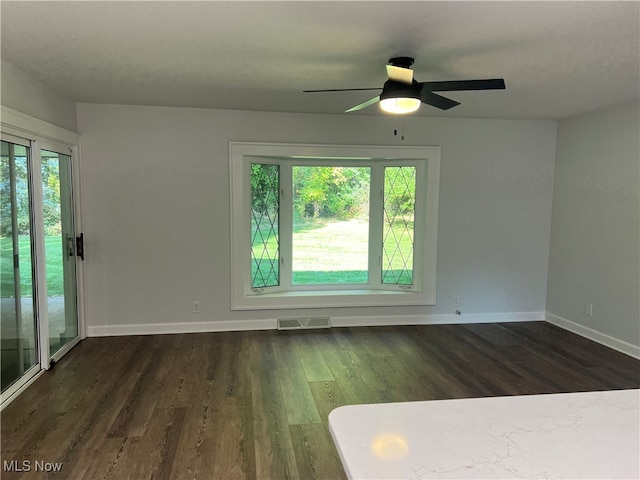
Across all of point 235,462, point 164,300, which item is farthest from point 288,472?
point 164,300

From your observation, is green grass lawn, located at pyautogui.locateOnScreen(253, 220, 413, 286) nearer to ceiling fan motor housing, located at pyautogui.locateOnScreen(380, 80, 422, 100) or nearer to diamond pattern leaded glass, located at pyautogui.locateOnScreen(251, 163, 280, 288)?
diamond pattern leaded glass, located at pyautogui.locateOnScreen(251, 163, 280, 288)

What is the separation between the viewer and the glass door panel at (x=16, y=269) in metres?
Result: 3.08

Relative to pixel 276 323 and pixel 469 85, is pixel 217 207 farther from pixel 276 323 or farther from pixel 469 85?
pixel 469 85

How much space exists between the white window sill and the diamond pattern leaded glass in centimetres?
25

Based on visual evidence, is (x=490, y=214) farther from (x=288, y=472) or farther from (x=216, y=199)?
(x=288, y=472)

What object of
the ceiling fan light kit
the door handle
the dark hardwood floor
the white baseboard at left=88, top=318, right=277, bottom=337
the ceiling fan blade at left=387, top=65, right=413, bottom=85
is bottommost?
the dark hardwood floor

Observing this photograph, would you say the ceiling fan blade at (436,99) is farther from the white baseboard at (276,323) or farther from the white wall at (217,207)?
the white baseboard at (276,323)

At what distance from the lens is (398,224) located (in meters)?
5.15

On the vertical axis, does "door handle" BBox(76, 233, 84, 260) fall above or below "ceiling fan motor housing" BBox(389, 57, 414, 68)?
below

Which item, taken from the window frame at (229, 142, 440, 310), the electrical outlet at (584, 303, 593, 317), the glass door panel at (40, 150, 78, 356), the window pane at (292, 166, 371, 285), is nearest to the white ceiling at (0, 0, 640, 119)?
the glass door panel at (40, 150, 78, 356)

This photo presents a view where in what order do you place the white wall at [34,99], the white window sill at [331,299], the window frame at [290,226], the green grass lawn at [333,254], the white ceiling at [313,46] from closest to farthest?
1. the white ceiling at [313,46]
2. the white wall at [34,99]
3. the window frame at [290,226]
4. the white window sill at [331,299]
5. the green grass lawn at [333,254]

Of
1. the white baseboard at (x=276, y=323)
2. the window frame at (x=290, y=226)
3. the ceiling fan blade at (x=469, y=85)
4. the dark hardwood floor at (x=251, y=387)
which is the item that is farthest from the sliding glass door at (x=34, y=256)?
the ceiling fan blade at (x=469, y=85)

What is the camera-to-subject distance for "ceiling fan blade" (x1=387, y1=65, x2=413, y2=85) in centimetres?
246

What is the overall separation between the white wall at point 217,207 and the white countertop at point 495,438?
3.77 meters
